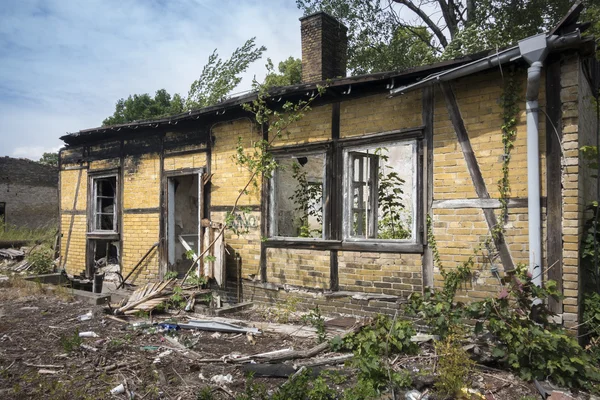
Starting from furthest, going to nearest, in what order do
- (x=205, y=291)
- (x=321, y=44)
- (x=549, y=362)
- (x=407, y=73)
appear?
1. (x=321, y=44)
2. (x=205, y=291)
3. (x=407, y=73)
4. (x=549, y=362)

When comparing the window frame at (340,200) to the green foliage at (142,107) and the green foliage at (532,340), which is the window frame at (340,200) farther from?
the green foliage at (142,107)

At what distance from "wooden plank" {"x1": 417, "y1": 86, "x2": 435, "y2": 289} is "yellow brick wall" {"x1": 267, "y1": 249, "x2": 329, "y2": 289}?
157 centimetres

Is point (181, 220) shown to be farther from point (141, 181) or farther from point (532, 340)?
point (532, 340)

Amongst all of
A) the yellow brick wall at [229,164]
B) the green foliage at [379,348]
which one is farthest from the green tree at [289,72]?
the green foliage at [379,348]

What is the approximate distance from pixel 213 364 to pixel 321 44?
6.52m

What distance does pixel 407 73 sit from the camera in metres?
5.69

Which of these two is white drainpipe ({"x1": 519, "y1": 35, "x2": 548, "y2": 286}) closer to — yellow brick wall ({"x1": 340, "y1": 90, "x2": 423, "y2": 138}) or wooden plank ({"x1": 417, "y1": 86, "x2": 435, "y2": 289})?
wooden plank ({"x1": 417, "y1": 86, "x2": 435, "y2": 289})

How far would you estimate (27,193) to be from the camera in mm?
23984

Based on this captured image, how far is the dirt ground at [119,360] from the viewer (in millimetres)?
4125

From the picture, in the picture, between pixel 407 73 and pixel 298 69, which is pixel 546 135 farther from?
pixel 298 69

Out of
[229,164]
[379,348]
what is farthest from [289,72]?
[379,348]

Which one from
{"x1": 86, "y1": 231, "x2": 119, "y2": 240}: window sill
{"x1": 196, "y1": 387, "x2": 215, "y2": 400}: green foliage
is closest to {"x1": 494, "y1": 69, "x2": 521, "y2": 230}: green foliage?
{"x1": 196, "y1": 387, "x2": 215, "y2": 400}: green foliage

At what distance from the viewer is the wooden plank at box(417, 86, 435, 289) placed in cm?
580

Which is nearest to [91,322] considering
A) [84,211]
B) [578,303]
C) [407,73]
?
[84,211]
